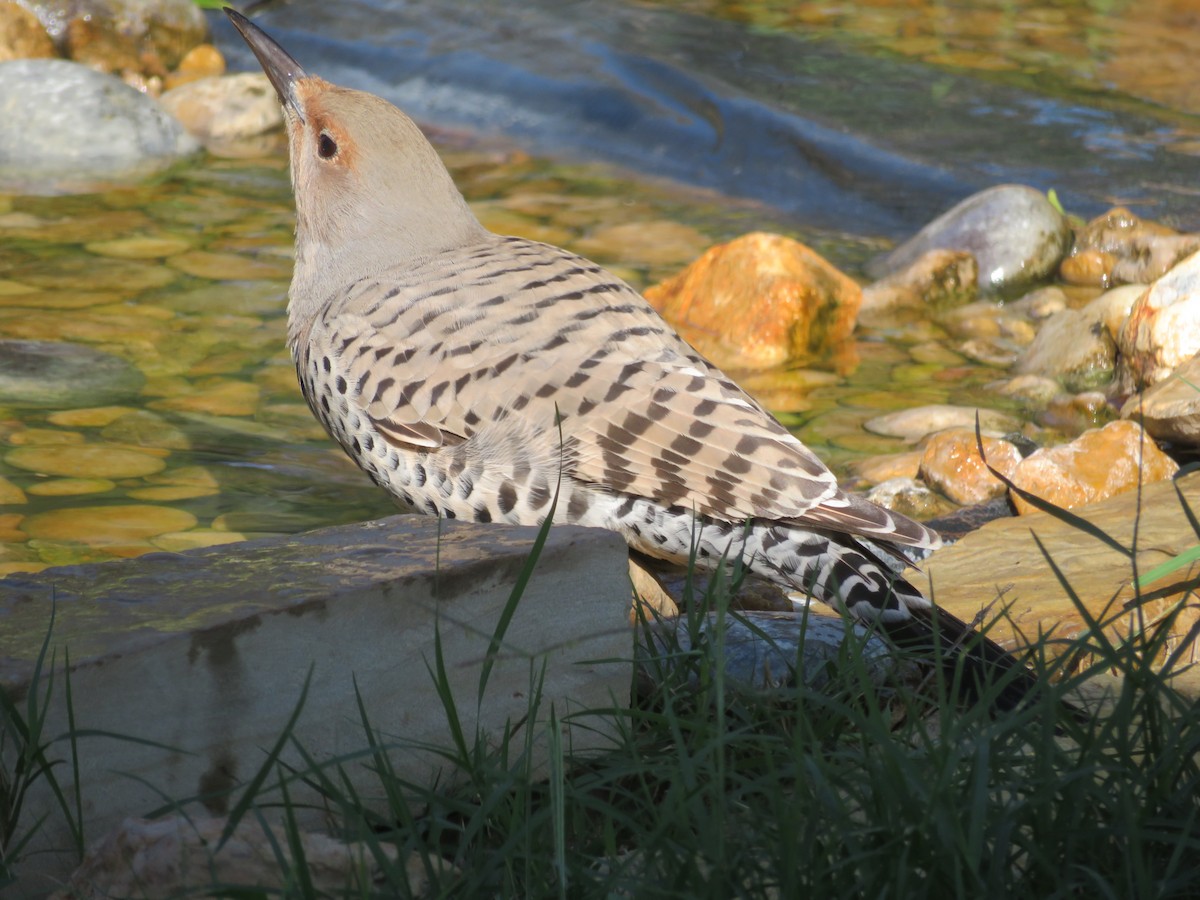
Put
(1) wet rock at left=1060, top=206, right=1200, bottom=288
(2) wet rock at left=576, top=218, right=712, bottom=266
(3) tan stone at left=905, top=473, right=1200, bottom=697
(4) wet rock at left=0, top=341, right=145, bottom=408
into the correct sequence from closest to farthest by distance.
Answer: (3) tan stone at left=905, top=473, right=1200, bottom=697
(4) wet rock at left=0, top=341, right=145, bottom=408
(1) wet rock at left=1060, top=206, right=1200, bottom=288
(2) wet rock at left=576, top=218, right=712, bottom=266

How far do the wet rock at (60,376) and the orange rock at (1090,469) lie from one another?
3236mm

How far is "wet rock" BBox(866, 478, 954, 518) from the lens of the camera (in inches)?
186

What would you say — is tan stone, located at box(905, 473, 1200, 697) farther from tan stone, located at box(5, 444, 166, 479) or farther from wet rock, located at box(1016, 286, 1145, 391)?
tan stone, located at box(5, 444, 166, 479)

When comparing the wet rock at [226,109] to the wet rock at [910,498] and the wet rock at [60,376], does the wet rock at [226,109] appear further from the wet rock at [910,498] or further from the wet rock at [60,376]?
the wet rock at [910,498]

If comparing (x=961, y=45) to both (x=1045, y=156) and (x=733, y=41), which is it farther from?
(x=1045, y=156)

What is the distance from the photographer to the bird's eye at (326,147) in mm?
4422

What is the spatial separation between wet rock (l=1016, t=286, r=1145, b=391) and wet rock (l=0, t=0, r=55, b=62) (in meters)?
6.64

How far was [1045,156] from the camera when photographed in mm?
7898

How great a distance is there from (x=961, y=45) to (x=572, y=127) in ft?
9.01

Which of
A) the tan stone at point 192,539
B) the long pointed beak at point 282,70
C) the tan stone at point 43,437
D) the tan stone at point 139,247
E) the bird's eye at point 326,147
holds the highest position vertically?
the long pointed beak at point 282,70

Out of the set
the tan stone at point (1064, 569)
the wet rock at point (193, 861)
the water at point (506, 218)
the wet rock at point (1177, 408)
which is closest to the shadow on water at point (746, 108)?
the water at point (506, 218)

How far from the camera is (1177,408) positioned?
4547mm

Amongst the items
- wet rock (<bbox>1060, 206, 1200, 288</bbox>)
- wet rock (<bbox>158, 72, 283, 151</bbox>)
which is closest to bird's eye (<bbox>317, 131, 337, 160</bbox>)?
wet rock (<bbox>1060, 206, 1200, 288</bbox>)

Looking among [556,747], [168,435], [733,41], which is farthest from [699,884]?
[733,41]
